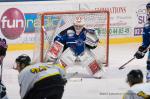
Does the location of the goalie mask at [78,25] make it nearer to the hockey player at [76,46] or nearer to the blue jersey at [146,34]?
the hockey player at [76,46]

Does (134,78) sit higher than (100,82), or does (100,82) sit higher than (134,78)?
(134,78)

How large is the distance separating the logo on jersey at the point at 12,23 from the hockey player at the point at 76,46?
5.99 feet

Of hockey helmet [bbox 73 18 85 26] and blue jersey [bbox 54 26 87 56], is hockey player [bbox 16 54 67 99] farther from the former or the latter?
hockey helmet [bbox 73 18 85 26]

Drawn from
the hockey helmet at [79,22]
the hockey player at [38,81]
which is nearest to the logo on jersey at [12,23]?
the hockey helmet at [79,22]

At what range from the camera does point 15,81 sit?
7.39m

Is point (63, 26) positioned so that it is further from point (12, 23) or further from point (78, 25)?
point (12, 23)

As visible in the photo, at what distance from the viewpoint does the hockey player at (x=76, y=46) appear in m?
7.35

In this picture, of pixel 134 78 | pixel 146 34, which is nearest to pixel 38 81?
pixel 134 78

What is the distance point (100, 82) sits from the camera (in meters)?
7.36

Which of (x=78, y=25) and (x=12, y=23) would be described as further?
(x=12, y=23)

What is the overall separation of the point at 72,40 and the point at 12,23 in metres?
Answer: 2.03

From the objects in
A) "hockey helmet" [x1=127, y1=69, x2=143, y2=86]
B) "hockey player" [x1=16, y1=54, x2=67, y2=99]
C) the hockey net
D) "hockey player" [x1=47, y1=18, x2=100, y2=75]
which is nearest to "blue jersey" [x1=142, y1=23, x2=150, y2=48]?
"hockey player" [x1=47, y1=18, x2=100, y2=75]

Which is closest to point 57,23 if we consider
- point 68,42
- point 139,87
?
point 68,42

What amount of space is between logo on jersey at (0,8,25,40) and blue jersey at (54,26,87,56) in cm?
188
